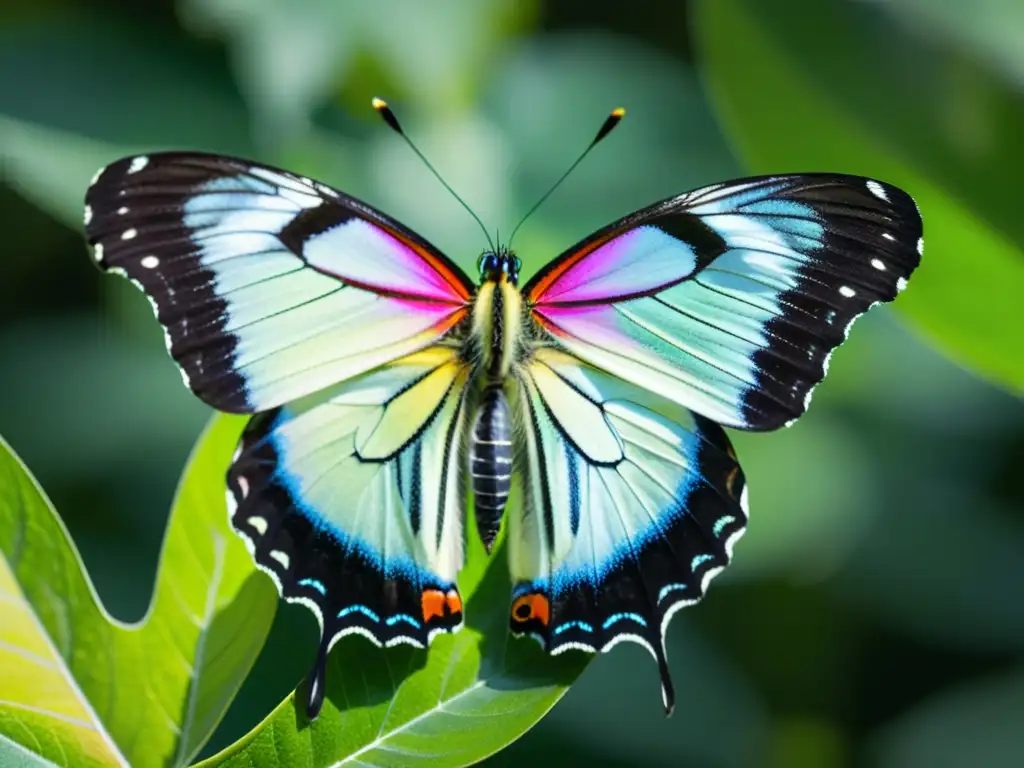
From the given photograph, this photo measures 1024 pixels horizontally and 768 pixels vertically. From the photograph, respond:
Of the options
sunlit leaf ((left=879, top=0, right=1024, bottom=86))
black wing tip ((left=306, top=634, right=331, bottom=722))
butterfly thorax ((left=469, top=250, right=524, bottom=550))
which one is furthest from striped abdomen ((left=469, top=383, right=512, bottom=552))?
sunlit leaf ((left=879, top=0, right=1024, bottom=86))

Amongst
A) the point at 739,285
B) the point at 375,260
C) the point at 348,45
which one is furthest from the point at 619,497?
the point at 348,45

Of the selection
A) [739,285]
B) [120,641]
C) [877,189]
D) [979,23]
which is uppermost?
[979,23]

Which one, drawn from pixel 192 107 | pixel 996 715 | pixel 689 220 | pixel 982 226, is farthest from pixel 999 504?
pixel 192 107

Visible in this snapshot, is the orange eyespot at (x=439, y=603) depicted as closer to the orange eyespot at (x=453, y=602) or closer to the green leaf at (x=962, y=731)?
the orange eyespot at (x=453, y=602)

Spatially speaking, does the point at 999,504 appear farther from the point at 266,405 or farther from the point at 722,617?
the point at 266,405

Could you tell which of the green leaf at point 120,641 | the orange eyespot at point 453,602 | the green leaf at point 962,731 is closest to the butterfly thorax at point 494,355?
the orange eyespot at point 453,602

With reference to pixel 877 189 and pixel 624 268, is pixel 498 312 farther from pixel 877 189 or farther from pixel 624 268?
pixel 877 189

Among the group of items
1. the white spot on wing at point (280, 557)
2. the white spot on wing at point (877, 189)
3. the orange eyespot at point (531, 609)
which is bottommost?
the white spot on wing at point (280, 557)
